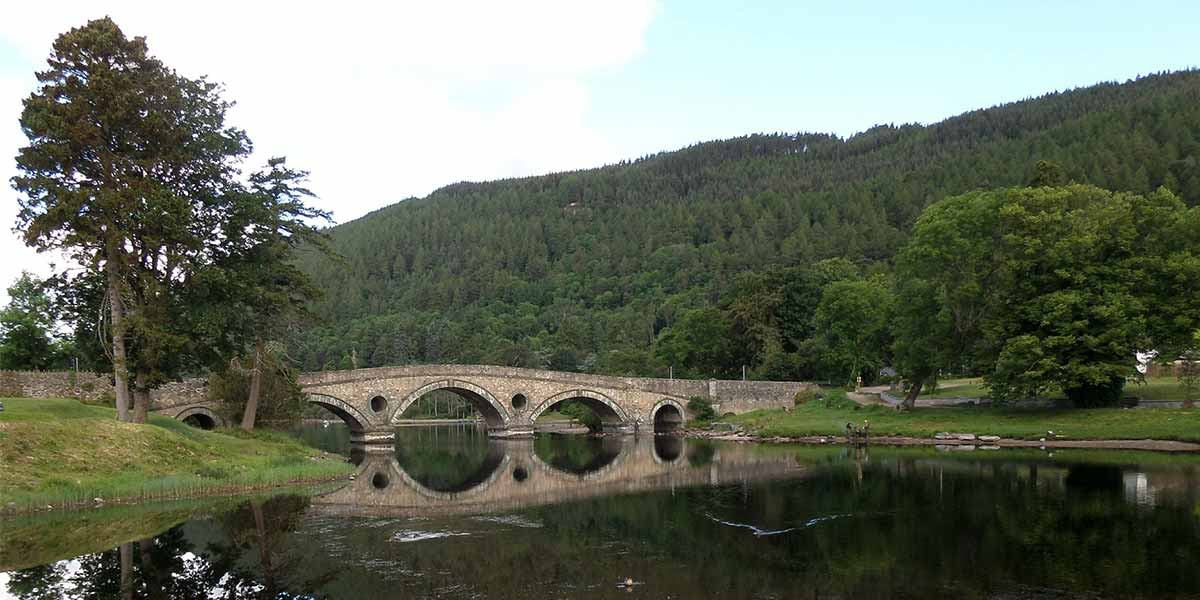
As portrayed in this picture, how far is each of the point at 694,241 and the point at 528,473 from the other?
11181 cm

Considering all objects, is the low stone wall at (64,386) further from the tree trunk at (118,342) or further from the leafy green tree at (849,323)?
the leafy green tree at (849,323)

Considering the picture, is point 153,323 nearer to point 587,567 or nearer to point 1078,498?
point 587,567

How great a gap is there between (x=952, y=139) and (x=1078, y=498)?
149866mm

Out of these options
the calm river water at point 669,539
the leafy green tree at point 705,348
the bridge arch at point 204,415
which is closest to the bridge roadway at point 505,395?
the bridge arch at point 204,415

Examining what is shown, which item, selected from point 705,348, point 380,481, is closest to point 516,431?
point 705,348

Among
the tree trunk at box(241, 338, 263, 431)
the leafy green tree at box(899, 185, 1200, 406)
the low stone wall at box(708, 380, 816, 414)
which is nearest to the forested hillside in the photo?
the low stone wall at box(708, 380, 816, 414)

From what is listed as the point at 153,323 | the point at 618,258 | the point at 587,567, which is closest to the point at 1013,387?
the point at 587,567

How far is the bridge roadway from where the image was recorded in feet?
161

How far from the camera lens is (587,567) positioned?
15633 millimetres

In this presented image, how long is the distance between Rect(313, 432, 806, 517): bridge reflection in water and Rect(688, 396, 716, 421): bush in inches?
279

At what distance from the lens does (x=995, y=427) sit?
40500 millimetres

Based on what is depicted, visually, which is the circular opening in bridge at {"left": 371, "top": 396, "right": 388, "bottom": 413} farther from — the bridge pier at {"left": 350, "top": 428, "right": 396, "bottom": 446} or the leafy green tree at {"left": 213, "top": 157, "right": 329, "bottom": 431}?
the leafy green tree at {"left": 213, "top": 157, "right": 329, "bottom": 431}

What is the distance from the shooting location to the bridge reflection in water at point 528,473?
25.5m

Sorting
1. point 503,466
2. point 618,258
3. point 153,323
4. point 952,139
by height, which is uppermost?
point 952,139
